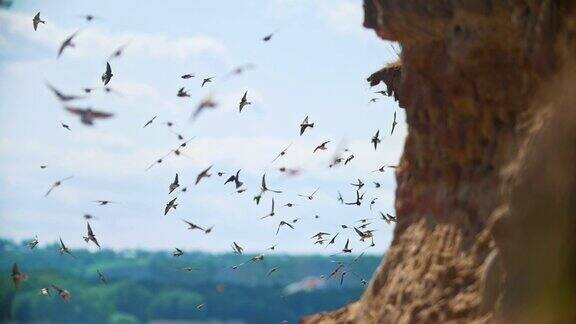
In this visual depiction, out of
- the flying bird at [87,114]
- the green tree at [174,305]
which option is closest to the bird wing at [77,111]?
the flying bird at [87,114]

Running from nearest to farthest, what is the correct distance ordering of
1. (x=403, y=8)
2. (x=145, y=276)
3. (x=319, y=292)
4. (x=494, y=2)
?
(x=494, y=2), (x=403, y=8), (x=319, y=292), (x=145, y=276)

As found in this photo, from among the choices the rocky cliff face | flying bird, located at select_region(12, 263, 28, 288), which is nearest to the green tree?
flying bird, located at select_region(12, 263, 28, 288)

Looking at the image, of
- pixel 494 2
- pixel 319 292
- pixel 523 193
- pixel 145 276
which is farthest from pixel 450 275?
pixel 145 276

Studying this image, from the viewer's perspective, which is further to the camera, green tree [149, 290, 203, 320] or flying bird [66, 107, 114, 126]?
green tree [149, 290, 203, 320]

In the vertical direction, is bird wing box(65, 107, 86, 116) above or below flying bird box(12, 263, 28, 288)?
above

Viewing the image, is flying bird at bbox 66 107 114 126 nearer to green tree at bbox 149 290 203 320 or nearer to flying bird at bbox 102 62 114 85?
flying bird at bbox 102 62 114 85

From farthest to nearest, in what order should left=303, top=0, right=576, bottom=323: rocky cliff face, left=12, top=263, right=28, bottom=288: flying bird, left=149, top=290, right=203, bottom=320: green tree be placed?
left=149, top=290, right=203, bottom=320: green tree < left=12, top=263, right=28, bottom=288: flying bird < left=303, top=0, right=576, bottom=323: rocky cliff face

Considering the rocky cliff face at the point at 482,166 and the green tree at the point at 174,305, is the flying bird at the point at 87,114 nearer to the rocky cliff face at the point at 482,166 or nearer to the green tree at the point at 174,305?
the rocky cliff face at the point at 482,166

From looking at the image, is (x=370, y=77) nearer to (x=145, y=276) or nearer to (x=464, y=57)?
(x=464, y=57)

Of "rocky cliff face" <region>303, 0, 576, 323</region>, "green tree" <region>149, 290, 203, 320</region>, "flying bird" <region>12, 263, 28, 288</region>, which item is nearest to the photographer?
"rocky cliff face" <region>303, 0, 576, 323</region>
